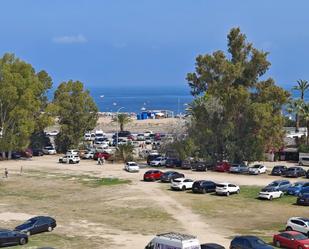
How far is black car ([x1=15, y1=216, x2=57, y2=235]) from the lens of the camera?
3656 centimetres

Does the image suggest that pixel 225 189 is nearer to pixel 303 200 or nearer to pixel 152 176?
pixel 303 200

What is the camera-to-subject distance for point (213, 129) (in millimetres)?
74688

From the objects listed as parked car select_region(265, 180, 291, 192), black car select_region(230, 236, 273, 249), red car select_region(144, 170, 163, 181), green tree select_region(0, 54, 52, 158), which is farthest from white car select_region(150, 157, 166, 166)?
black car select_region(230, 236, 273, 249)

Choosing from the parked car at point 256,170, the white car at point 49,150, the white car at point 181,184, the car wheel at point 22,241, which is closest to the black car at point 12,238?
the car wheel at point 22,241

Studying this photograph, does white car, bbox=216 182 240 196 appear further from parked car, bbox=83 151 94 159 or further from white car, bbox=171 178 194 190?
parked car, bbox=83 151 94 159

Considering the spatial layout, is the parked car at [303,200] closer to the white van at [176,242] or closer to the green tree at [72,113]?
the white van at [176,242]

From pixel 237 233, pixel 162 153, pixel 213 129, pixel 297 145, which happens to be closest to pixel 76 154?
pixel 162 153

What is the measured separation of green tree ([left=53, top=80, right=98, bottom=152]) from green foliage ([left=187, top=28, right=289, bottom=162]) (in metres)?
20.8

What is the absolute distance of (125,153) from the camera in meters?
80.5

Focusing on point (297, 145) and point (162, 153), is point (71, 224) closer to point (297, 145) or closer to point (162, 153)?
point (162, 153)

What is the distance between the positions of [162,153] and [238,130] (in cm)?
1352

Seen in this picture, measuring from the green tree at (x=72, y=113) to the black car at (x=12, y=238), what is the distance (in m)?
56.2

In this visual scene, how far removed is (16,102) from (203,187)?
37.0 meters

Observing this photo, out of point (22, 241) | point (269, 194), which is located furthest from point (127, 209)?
point (22, 241)
